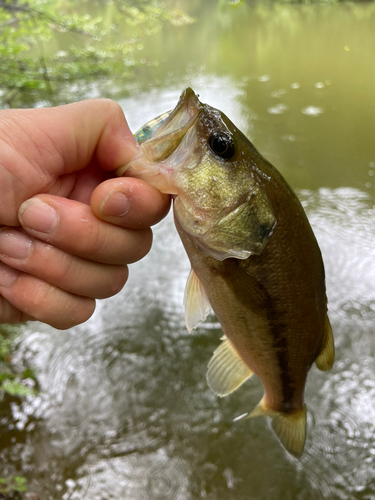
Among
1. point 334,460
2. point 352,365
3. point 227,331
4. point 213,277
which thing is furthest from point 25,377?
point 352,365

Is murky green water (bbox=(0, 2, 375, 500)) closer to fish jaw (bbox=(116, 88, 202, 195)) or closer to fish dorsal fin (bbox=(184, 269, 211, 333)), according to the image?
fish dorsal fin (bbox=(184, 269, 211, 333))

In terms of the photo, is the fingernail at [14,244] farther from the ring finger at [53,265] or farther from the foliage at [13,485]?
the foliage at [13,485]

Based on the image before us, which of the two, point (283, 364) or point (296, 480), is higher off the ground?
point (283, 364)

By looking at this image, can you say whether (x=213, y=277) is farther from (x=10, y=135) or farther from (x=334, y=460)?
(x=334, y=460)

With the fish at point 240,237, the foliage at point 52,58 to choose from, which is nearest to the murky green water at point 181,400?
the fish at point 240,237

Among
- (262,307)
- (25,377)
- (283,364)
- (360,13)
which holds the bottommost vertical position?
(25,377)

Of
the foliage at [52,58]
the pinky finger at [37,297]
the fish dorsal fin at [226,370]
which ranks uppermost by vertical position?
the foliage at [52,58]
